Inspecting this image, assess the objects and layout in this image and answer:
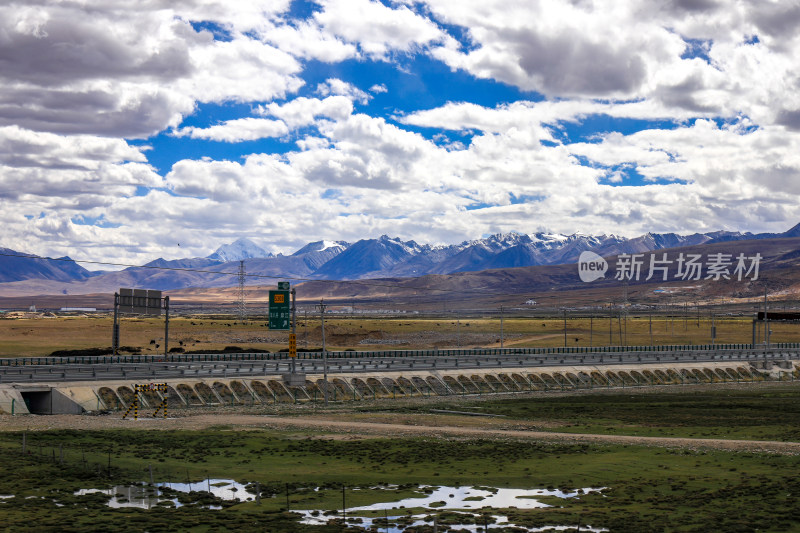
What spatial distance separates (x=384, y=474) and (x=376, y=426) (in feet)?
57.4

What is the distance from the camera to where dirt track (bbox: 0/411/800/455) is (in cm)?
4684

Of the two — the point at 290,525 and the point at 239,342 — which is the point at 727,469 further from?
the point at 239,342

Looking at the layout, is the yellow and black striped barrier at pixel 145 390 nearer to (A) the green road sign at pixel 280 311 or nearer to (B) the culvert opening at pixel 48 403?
(B) the culvert opening at pixel 48 403

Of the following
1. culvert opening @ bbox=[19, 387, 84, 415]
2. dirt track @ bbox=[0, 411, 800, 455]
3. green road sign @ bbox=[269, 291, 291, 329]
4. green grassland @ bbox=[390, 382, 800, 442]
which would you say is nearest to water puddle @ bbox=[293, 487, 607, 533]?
dirt track @ bbox=[0, 411, 800, 455]

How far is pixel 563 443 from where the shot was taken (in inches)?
1868

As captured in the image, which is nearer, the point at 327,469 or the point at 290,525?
the point at 290,525

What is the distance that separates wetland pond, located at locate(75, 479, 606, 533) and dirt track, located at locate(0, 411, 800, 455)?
49.3ft

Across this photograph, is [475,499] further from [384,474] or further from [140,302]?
[140,302]

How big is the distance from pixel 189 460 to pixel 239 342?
121497 mm

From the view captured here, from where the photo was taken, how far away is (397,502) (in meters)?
32.3

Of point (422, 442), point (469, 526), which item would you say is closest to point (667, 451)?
point (422, 442)

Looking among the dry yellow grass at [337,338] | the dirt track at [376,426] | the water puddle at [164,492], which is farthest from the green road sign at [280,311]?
the dry yellow grass at [337,338]

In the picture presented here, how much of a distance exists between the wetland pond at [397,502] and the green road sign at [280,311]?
43777 mm

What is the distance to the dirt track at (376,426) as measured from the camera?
4684 cm
